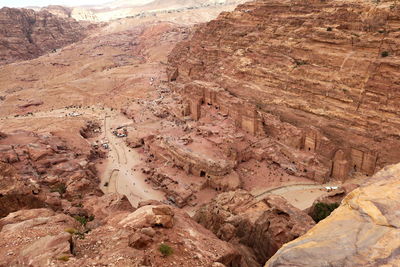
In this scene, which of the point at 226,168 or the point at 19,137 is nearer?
the point at 226,168

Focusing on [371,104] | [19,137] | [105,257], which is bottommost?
[19,137]

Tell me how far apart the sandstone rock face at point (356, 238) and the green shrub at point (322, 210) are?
1002 centimetres

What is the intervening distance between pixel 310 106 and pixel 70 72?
193 feet

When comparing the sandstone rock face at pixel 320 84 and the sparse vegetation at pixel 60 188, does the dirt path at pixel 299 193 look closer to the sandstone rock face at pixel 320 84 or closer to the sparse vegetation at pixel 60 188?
the sandstone rock face at pixel 320 84

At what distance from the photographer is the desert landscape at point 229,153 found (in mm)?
9391

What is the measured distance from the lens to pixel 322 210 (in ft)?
58.9

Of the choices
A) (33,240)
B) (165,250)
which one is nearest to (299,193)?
(165,250)

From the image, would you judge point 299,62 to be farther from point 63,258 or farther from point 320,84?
point 63,258

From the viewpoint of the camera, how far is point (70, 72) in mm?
71188

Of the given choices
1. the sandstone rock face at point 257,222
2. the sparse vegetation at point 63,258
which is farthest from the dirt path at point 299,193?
the sparse vegetation at point 63,258

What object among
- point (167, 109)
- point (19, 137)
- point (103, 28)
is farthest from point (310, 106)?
point (103, 28)

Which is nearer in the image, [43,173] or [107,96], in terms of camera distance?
[43,173]

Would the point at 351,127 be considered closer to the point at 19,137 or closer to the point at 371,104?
the point at 371,104

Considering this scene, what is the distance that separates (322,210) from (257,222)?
15.6 feet
